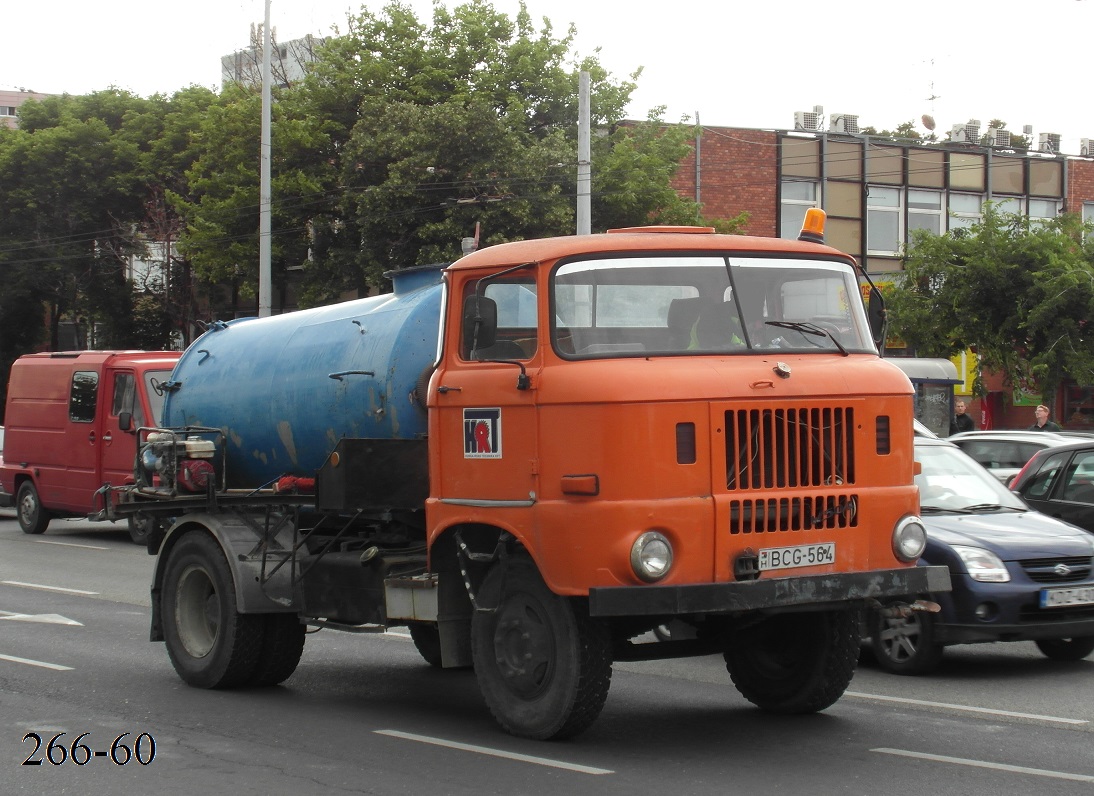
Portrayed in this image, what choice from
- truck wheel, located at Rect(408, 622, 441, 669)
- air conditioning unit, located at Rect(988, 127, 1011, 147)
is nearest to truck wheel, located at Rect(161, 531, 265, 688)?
truck wheel, located at Rect(408, 622, 441, 669)

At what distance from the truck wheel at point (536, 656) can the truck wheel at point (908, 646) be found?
10.2 ft

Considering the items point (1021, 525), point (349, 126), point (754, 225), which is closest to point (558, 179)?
point (349, 126)

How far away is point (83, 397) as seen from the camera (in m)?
21.3

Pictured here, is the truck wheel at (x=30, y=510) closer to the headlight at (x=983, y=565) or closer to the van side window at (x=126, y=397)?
the van side window at (x=126, y=397)

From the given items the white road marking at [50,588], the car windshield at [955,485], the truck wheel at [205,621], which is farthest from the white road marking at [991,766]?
the white road marking at [50,588]

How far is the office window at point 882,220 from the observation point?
4194 cm

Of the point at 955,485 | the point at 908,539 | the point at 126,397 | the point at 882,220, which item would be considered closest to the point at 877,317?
the point at 908,539

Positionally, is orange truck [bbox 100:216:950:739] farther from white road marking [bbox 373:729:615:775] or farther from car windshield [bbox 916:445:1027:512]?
car windshield [bbox 916:445:1027:512]

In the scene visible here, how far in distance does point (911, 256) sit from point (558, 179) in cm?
809

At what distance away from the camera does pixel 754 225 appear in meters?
40.2

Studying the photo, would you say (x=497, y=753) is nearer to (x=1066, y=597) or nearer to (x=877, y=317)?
(x=877, y=317)

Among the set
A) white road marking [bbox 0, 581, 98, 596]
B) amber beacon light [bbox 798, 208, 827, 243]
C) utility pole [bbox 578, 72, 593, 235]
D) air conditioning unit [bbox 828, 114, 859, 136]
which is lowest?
white road marking [bbox 0, 581, 98, 596]

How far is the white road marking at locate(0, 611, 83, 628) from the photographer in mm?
12672

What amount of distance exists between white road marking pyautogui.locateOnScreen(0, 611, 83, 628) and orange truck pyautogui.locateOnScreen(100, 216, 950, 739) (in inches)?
180
